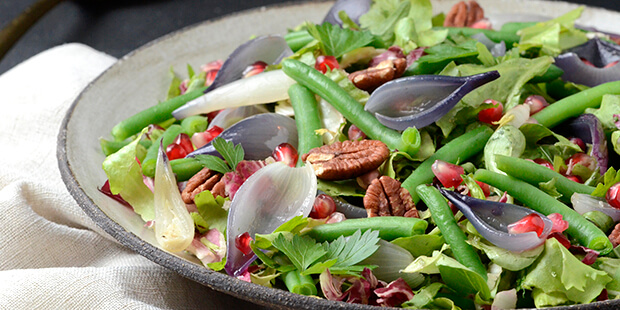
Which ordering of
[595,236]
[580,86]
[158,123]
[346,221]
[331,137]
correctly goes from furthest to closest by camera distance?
[158,123], [580,86], [331,137], [346,221], [595,236]

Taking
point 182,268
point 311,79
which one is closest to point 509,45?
point 311,79

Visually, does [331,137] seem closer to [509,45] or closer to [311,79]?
[311,79]

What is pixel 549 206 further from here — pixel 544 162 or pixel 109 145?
pixel 109 145

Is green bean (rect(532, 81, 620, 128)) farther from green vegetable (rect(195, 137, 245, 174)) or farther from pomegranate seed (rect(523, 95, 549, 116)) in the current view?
green vegetable (rect(195, 137, 245, 174))

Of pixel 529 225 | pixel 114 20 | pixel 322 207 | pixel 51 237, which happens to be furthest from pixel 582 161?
pixel 114 20

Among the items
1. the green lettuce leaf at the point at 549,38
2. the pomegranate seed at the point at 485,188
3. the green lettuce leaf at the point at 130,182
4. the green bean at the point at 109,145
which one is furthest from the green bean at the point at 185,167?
the green lettuce leaf at the point at 549,38

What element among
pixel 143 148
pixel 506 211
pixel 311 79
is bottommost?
pixel 143 148

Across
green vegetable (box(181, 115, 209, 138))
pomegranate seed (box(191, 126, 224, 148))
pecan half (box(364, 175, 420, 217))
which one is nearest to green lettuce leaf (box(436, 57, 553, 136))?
pecan half (box(364, 175, 420, 217))
